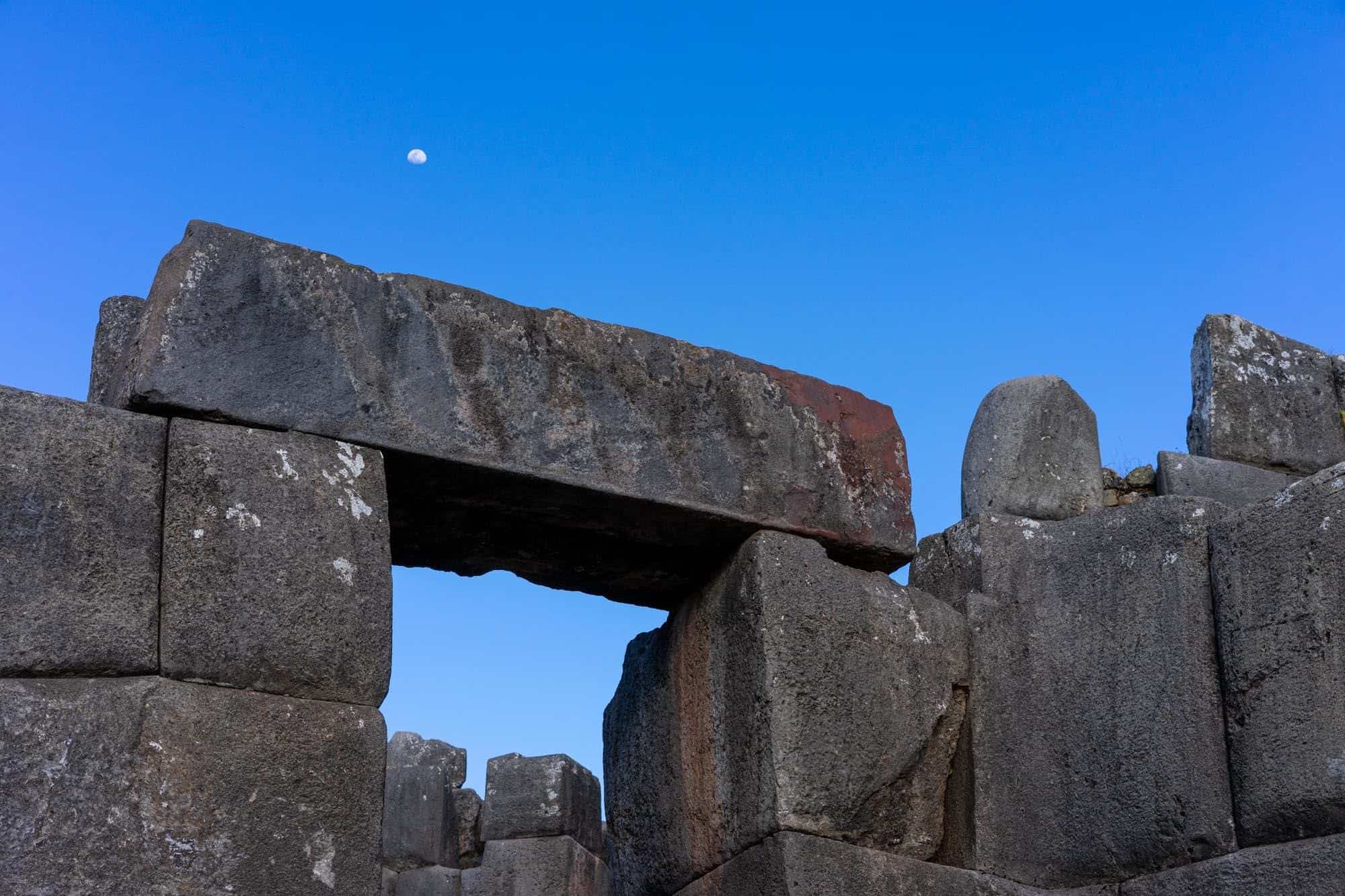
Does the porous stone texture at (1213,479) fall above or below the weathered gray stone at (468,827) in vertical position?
above

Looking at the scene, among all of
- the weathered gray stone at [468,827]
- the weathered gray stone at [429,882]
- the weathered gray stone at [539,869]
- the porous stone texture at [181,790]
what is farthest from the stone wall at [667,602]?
the weathered gray stone at [468,827]

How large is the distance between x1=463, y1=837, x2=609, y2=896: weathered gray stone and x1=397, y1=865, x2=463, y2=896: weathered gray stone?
38 centimetres

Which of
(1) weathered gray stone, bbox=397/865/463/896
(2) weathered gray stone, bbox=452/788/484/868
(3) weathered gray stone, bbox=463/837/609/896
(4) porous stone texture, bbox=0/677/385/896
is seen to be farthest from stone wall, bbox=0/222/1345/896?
(2) weathered gray stone, bbox=452/788/484/868

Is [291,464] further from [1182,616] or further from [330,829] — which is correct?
[1182,616]

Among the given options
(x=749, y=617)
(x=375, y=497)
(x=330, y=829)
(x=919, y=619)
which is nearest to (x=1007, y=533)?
(x=919, y=619)

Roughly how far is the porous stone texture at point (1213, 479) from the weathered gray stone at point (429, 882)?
5.17 meters

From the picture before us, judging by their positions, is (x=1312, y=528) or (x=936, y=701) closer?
(x=1312, y=528)

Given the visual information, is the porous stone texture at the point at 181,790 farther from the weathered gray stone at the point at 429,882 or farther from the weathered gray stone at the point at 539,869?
the weathered gray stone at the point at 429,882

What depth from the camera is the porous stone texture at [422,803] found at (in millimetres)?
9578

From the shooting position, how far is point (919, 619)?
5.17 metres

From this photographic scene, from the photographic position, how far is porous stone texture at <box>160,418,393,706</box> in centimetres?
389

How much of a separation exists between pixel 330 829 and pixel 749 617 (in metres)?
1.48

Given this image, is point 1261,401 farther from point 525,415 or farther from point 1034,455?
point 525,415

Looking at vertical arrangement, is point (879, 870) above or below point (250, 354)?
below
